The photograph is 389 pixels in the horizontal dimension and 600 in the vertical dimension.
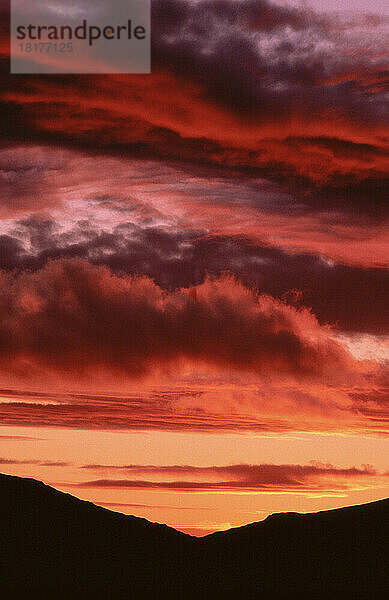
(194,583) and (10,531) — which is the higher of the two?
(10,531)

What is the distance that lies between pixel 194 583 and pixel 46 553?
43991 mm

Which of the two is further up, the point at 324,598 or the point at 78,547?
the point at 78,547

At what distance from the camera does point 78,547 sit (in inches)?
7859

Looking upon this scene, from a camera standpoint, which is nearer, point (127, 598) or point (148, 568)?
point (127, 598)

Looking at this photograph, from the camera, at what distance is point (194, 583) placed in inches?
7446

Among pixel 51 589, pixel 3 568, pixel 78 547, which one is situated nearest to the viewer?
pixel 51 589

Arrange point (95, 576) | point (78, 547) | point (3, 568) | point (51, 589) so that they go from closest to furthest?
1. point (51, 589)
2. point (3, 568)
3. point (95, 576)
4. point (78, 547)

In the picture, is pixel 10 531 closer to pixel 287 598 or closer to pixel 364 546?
pixel 287 598

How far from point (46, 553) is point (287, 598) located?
71.9 m

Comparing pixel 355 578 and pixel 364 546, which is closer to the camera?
pixel 355 578

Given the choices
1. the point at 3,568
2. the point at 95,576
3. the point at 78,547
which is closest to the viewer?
the point at 3,568

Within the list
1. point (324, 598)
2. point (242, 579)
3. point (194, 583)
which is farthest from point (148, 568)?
point (324, 598)

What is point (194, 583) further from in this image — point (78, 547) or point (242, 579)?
point (78, 547)

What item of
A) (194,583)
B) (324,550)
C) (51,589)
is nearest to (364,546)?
(324,550)
